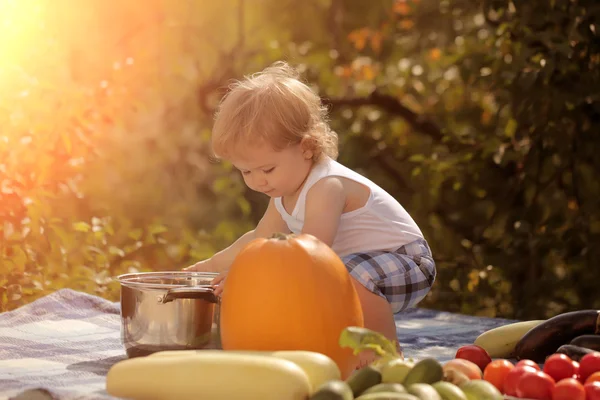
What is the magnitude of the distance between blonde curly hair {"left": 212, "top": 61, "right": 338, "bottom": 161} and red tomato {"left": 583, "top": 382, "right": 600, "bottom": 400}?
1.22 meters

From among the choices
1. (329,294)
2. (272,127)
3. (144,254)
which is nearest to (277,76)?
(272,127)

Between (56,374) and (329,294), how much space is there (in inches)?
28.3

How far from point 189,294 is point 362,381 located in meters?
0.61

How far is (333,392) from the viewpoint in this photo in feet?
5.55

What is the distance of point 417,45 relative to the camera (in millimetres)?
5637

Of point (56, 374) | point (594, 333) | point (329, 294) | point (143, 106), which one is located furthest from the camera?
point (143, 106)

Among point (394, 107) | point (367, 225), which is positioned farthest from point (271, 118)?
point (394, 107)

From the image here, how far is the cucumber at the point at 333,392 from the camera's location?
1.68 metres

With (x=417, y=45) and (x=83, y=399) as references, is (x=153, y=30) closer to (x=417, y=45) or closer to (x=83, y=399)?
(x=417, y=45)

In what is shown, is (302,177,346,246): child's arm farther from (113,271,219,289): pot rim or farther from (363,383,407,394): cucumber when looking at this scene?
(363,383,407,394): cucumber

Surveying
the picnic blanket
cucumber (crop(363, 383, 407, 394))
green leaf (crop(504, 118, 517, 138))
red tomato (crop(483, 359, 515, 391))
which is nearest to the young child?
the picnic blanket

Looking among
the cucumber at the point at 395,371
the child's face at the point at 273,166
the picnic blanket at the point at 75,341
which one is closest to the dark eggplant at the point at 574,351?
the picnic blanket at the point at 75,341

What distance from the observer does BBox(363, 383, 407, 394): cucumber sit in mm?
1706

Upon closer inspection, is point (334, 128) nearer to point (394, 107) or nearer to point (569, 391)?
point (394, 107)
